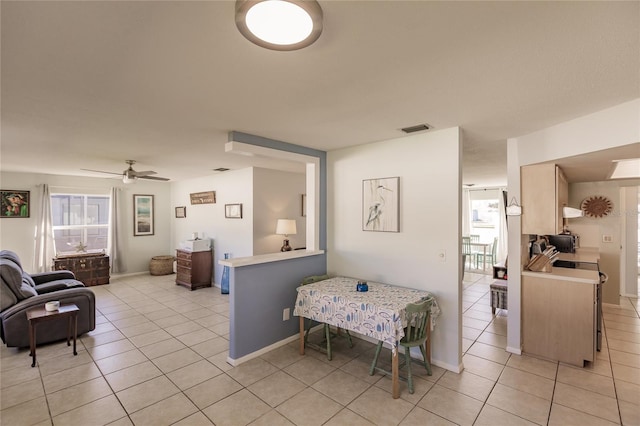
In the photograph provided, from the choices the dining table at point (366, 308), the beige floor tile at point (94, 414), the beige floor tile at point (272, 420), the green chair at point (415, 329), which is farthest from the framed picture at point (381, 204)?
the beige floor tile at point (94, 414)

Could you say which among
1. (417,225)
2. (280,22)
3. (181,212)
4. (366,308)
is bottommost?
(366,308)

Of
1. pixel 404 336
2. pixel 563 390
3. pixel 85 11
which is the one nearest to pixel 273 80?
pixel 85 11

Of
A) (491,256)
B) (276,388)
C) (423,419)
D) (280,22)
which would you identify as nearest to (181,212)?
(276,388)

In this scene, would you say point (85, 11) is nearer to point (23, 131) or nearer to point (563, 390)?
point (23, 131)

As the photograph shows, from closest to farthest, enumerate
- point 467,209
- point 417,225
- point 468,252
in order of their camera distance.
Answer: point 417,225
point 468,252
point 467,209

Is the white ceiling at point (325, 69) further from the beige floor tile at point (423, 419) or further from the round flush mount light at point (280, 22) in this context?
the beige floor tile at point (423, 419)

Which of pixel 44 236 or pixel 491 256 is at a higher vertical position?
pixel 44 236

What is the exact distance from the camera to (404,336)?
8.46 feet

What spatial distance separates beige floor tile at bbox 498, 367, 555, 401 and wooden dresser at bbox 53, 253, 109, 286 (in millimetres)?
7437

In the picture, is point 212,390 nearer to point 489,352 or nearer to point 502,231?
point 489,352

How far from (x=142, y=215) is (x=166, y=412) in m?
6.29

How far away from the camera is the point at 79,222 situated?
667cm

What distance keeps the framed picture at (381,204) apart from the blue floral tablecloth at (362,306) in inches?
26.7

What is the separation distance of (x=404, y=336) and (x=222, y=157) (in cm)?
347
